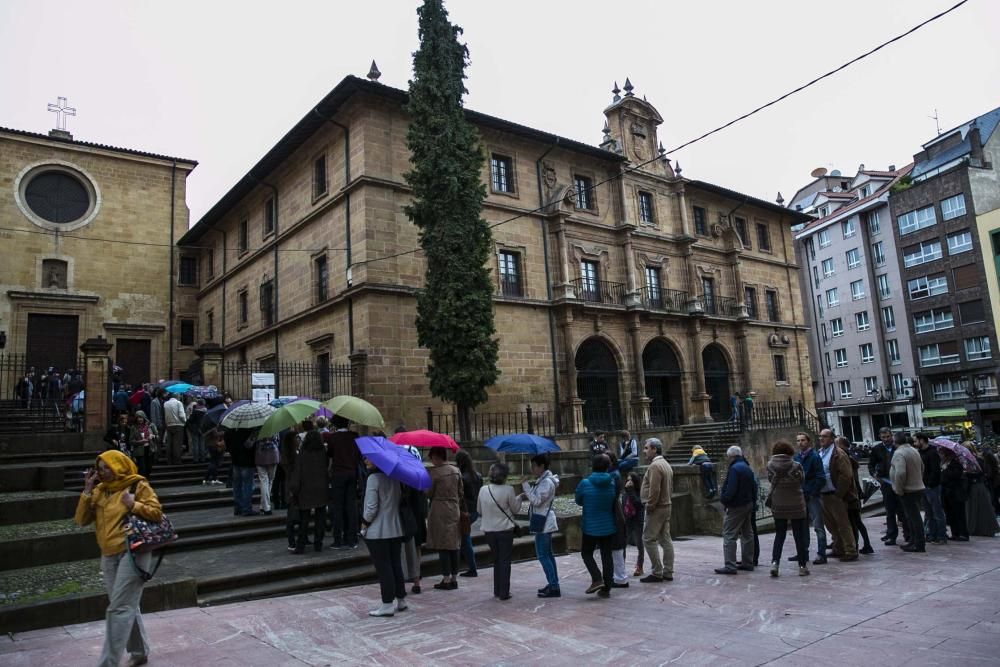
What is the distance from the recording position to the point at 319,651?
5848 mm

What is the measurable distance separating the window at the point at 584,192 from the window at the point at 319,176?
9362 millimetres

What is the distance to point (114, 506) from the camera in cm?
538

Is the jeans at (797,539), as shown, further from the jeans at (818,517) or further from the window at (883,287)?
the window at (883,287)

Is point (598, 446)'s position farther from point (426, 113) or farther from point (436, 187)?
point (426, 113)

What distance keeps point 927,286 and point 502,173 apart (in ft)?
117

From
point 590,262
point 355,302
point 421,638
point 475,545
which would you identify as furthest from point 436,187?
point 421,638

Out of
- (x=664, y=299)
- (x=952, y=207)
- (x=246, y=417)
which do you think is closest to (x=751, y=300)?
(x=664, y=299)

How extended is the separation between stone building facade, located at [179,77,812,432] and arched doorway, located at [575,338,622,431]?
57 millimetres

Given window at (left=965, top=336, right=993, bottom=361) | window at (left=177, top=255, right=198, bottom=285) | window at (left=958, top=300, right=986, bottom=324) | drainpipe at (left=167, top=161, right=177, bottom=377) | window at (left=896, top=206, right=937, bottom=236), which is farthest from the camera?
window at (left=896, top=206, right=937, bottom=236)

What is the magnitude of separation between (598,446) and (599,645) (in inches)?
372

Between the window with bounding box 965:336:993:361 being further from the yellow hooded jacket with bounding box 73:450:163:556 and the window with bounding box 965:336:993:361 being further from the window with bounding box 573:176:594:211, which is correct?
the yellow hooded jacket with bounding box 73:450:163:556

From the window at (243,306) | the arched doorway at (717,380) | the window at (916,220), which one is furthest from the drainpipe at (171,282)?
the window at (916,220)

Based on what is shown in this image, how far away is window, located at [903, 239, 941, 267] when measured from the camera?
45.2 metres

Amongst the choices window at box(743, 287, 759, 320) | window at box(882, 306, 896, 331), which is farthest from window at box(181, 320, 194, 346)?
window at box(882, 306, 896, 331)
